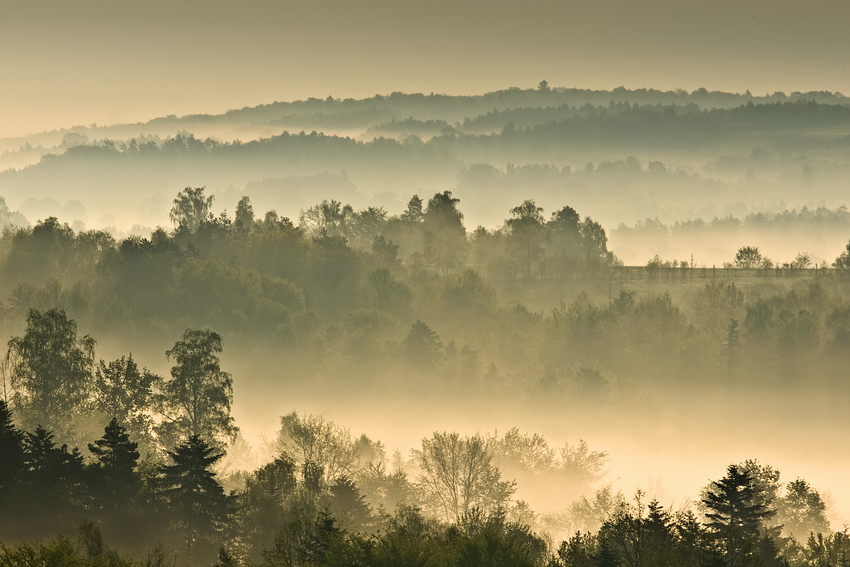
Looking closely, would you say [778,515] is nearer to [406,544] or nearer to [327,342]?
[406,544]

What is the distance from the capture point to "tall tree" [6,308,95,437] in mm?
102375

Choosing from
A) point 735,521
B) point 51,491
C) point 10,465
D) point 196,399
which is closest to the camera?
point 10,465

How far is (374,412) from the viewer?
170m

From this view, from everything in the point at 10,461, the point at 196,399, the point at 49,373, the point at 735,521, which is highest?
the point at 49,373

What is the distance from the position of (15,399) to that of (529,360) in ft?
334

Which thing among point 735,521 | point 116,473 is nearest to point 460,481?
point 735,521

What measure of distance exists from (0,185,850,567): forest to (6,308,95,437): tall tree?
0.22m

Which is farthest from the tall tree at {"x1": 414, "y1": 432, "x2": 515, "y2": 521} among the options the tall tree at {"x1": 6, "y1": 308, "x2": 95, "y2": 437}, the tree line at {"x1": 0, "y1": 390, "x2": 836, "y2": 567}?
the tall tree at {"x1": 6, "y1": 308, "x2": 95, "y2": 437}

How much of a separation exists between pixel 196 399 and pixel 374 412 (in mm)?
69730

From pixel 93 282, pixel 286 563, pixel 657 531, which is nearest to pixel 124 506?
pixel 286 563

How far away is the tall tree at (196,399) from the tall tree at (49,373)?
850 cm

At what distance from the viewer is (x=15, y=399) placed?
103 meters

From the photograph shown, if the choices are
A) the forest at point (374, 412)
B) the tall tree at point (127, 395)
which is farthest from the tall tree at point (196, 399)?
the tall tree at point (127, 395)

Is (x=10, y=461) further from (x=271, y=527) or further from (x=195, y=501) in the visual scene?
(x=271, y=527)
